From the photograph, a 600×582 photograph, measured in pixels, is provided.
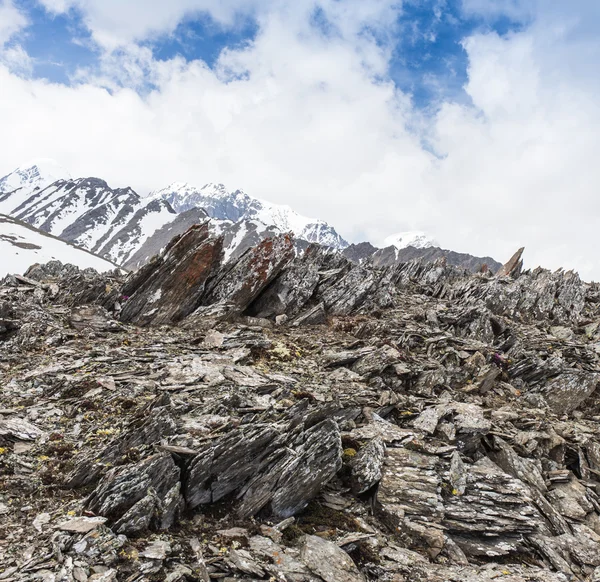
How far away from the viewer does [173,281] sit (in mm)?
26734

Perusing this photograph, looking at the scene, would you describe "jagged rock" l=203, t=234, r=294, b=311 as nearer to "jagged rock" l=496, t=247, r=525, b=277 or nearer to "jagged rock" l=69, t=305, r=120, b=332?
"jagged rock" l=69, t=305, r=120, b=332

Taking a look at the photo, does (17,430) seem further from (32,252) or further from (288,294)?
(32,252)

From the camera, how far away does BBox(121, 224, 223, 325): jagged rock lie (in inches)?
1006

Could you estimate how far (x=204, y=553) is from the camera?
804 cm

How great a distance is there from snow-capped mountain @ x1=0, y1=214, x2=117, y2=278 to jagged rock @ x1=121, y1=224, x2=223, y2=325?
13724cm

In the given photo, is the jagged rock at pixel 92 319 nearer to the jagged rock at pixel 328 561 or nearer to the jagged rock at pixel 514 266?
the jagged rock at pixel 328 561

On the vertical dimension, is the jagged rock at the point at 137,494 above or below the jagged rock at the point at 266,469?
below

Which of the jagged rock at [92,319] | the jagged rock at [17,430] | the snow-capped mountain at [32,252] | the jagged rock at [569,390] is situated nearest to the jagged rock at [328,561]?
the jagged rock at [17,430]

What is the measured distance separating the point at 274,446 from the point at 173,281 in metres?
18.7

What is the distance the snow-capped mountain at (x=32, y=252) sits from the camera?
498 feet

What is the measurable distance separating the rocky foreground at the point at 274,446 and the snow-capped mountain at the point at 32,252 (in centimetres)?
14546

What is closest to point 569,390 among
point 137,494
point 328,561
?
point 328,561

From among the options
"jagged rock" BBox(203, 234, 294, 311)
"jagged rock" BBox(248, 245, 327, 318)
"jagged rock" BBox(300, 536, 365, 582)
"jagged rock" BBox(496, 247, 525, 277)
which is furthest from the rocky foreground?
"jagged rock" BBox(496, 247, 525, 277)

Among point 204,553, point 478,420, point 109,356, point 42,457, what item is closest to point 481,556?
point 478,420
